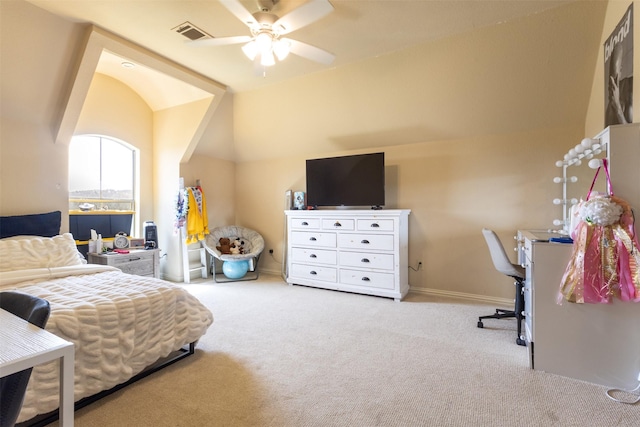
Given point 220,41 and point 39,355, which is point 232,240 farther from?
point 39,355

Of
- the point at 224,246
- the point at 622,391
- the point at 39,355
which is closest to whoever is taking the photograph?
the point at 39,355

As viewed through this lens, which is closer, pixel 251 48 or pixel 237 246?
pixel 251 48

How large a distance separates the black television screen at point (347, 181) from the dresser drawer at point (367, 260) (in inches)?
27.1

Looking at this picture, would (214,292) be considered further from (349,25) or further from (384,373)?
(349,25)

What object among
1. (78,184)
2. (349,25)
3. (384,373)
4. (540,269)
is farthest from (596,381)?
(78,184)

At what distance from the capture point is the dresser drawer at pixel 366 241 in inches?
146

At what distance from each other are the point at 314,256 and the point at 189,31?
2.99m

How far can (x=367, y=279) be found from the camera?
3861 millimetres

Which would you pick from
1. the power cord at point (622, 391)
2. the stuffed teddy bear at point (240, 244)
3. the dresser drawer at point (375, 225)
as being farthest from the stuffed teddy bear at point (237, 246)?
the power cord at point (622, 391)

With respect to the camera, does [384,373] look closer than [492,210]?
Yes

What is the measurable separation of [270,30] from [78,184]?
338cm

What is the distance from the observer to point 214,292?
4047 mm

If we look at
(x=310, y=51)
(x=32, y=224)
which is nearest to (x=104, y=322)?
(x=32, y=224)

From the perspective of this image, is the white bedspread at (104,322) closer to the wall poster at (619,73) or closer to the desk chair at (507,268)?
the desk chair at (507,268)
